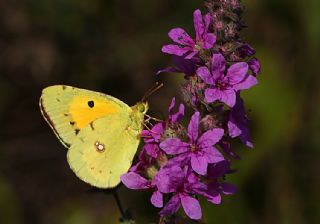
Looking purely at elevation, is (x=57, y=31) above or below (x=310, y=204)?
above

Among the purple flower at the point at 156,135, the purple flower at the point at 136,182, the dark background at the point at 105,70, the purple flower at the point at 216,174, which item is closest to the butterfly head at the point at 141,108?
the purple flower at the point at 156,135

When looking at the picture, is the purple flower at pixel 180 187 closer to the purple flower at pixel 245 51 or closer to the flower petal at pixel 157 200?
the flower petal at pixel 157 200

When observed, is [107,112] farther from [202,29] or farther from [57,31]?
[57,31]

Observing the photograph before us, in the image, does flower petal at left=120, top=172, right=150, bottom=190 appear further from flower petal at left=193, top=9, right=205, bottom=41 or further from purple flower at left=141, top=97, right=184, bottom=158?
flower petal at left=193, top=9, right=205, bottom=41

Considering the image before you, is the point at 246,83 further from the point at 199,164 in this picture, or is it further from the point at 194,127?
the point at 199,164

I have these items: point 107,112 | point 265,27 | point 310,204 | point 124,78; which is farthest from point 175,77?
point 107,112
